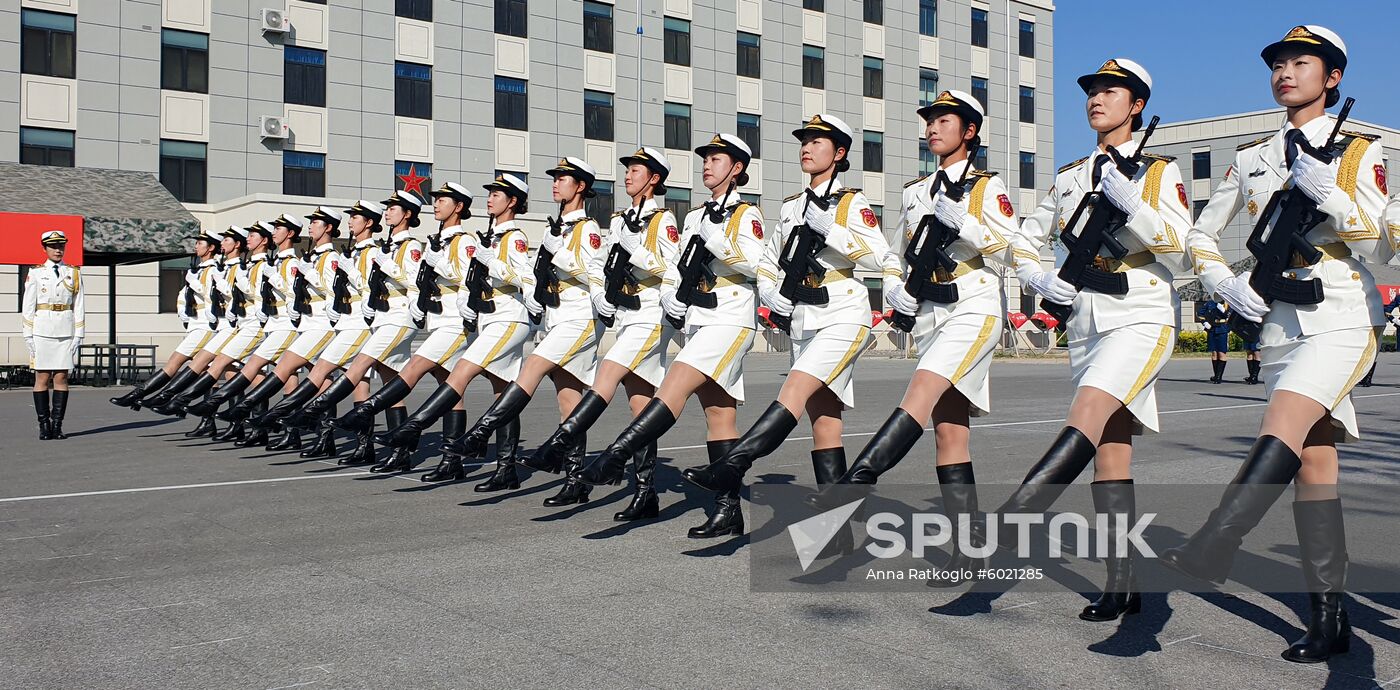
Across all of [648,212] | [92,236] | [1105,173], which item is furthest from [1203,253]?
[92,236]

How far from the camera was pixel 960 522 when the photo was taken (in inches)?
213

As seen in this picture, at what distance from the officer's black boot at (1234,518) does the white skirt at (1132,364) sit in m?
0.67

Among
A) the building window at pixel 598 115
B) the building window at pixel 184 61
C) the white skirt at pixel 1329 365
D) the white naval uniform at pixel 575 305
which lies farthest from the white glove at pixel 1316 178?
the building window at pixel 598 115

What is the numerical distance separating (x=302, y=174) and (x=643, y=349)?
30.3 metres

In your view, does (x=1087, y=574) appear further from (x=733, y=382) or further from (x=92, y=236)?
(x=92, y=236)

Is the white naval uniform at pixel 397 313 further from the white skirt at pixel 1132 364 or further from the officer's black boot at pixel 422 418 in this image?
the white skirt at pixel 1132 364

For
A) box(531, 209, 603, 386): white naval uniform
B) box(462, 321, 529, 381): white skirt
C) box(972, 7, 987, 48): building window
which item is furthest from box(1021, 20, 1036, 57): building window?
box(531, 209, 603, 386): white naval uniform

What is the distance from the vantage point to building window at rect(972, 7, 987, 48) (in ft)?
168

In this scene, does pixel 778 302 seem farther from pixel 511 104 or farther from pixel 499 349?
pixel 511 104

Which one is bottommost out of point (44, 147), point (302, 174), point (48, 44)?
point (302, 174)

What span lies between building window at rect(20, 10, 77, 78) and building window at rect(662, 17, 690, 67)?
751 inches

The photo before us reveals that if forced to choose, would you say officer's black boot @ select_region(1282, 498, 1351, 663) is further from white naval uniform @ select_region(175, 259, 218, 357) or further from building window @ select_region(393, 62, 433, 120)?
building window @ select_region(393, 62, 433, 120)

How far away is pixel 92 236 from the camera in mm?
20312

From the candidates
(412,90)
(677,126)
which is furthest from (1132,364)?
(677,126)
